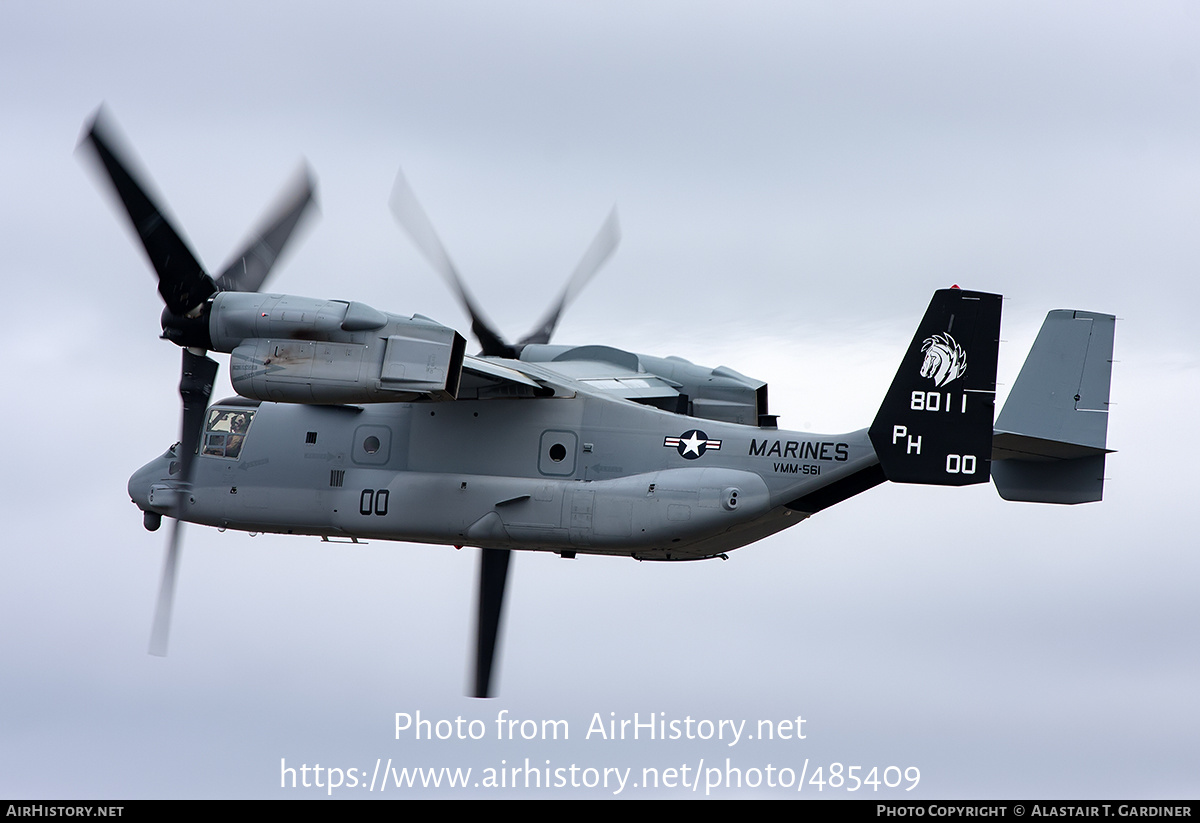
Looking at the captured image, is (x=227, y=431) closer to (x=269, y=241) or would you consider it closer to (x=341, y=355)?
(x=269, y=241)

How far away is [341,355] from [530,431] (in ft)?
11.8

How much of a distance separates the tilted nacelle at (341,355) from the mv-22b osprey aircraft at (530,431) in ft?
0.09

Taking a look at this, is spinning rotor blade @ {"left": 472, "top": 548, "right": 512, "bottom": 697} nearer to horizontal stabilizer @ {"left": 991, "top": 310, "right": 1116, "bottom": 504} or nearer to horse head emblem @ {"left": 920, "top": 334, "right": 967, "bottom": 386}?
horizontal stabilizer @ {"left": 991, "top": 310, "right": 1116, "bottom": 504}

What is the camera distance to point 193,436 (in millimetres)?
23219

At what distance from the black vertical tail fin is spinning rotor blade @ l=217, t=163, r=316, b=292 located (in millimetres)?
9423

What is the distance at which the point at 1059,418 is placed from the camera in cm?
2105

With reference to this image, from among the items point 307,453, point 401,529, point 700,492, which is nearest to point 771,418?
point 700,492

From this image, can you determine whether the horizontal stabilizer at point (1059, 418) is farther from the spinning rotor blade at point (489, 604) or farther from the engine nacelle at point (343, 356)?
the spinning rotor blade at point (489, 604)

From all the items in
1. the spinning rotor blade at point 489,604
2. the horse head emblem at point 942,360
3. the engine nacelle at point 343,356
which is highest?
the horse head emblem at point 942,360

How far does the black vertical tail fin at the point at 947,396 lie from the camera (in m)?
18.8

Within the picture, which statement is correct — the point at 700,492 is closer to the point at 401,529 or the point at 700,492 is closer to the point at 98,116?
the point at 401,529

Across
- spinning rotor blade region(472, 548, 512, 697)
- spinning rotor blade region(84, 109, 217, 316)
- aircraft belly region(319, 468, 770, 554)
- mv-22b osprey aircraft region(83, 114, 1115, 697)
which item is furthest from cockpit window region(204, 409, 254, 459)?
spinning rotor blade region(472, 548, 512, 697)

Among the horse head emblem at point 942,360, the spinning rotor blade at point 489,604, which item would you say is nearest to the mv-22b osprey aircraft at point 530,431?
the horse head emblem at point 942,360

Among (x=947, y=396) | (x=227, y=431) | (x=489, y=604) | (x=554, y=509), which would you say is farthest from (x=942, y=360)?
(x=227, y=431)
